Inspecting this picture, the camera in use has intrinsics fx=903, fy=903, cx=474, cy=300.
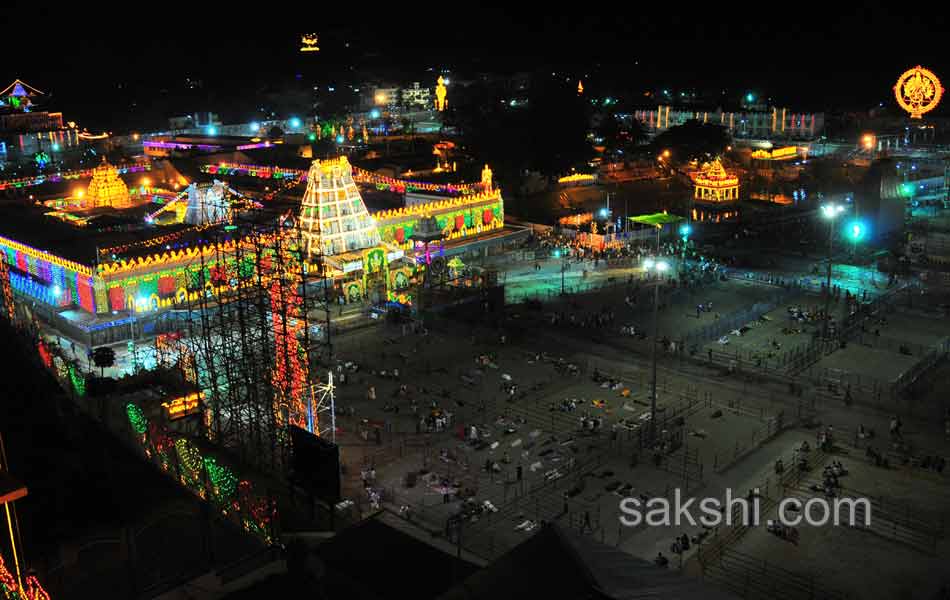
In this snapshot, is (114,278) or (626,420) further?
A: (114,278)

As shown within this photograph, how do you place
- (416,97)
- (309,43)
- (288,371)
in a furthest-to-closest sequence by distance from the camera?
(309,43) < (416,97) < (288,371)

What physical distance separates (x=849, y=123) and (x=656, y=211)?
186ft

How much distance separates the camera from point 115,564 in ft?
79.1

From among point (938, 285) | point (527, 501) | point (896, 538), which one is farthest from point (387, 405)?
point (938, 285)

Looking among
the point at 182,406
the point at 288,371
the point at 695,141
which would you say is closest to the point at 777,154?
the point at 695,141

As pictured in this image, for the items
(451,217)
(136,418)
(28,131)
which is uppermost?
(28,131)

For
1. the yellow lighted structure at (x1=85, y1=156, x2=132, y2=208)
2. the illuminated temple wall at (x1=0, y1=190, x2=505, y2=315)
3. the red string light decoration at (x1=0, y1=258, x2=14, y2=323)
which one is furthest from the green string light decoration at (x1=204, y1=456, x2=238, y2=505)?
the yellow lighted structure at (x1=85, y1=156, x2=132, y2=208)

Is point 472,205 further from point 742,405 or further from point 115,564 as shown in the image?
point 115,564

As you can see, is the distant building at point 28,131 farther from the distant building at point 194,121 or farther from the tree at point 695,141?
the tree at point 695,141

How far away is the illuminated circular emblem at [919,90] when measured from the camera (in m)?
85.4

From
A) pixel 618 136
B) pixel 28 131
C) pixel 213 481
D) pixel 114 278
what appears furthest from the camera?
pixel 618 136
